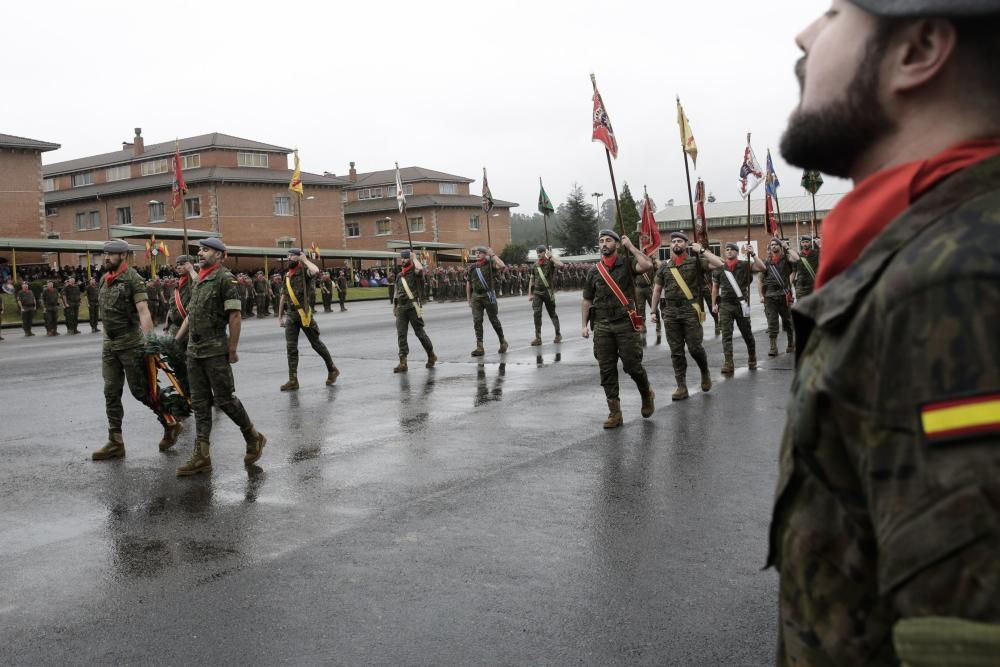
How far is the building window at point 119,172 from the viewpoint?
69.4 m

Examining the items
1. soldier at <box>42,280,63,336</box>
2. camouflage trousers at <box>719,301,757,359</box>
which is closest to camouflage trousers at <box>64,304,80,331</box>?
soldier at <box>42,280,63,336</box>

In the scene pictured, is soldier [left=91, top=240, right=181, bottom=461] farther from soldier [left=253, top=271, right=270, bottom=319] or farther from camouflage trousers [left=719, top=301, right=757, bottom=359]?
soldier [left=253, top=271, right=270, bottom=319]

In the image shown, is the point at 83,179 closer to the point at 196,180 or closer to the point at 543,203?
the point at 196,180

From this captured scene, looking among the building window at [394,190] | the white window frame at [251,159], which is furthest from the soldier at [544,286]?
the building window at [394,190]

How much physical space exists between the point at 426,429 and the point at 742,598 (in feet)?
17.9

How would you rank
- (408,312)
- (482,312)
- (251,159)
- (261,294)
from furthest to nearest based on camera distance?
(251,159) → (261,294) → (482,312) → (408,312)

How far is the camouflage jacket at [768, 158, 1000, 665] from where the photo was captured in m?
1.04

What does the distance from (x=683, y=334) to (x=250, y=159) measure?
59.8m

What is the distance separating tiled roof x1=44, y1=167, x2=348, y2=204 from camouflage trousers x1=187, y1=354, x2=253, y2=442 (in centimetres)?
5621

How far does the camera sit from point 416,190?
80750 millimetres

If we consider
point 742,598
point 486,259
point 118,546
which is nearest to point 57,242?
point 486,259

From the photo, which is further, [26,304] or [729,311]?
[26,304]

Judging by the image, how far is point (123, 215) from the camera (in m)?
65.4

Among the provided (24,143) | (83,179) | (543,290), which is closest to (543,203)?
(543,290)
